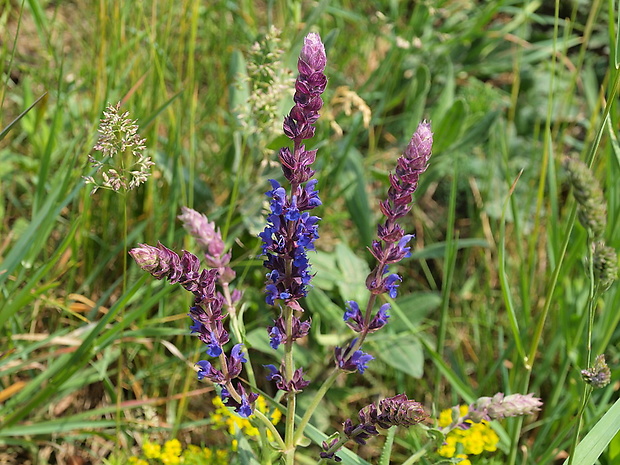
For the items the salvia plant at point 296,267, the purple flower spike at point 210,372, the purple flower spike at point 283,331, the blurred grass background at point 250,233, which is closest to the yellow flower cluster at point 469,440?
the blurred grass background at point 250,233

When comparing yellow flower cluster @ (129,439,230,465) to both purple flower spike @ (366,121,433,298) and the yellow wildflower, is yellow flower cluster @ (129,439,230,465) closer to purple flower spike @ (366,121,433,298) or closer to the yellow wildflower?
the yellow wildflower

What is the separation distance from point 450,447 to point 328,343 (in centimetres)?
56

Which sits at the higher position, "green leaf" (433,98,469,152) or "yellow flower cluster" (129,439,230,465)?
"green leaf" (433,98,469,152)

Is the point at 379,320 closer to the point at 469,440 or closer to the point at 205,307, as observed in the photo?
the point at 205,307

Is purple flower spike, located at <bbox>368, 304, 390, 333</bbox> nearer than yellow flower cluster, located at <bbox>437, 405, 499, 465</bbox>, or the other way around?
purple flower spike, located at <bbox>368, 304, 390, 333</bbox>

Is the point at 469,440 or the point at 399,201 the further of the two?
the point at 469,440

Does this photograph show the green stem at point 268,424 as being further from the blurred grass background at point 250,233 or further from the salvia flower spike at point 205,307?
the blurred grass background at point 250,233

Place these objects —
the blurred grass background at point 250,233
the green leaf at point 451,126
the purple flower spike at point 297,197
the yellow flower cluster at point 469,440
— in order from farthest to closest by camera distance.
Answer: the green leaf at point 451,126
the blurred grass background at point 250,233
the yellow flower cluster at point 469,440
the purple flower spike at point 297,197

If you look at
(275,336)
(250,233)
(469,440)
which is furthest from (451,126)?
(275,336)

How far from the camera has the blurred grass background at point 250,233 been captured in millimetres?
2109

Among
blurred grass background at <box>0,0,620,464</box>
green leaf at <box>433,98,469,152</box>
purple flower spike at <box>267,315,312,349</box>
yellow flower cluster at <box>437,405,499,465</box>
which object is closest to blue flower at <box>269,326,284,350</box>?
purple flower spike at <box>267,315,312,349</box>

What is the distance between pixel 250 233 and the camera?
2.54 m

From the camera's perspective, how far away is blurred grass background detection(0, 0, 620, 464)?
2.11 m

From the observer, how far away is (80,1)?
10.4 feet
